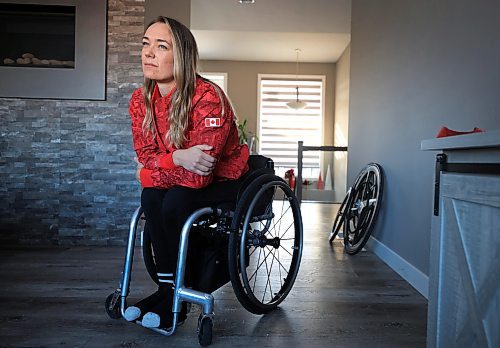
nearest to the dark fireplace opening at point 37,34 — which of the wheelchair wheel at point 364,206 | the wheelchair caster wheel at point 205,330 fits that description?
the wheelchair wheel at point 364,206

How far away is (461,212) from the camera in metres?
0.81

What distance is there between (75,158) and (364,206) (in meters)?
1.82

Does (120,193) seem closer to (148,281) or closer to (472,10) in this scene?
(148,281)

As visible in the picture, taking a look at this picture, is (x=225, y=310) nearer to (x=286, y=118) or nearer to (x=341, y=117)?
(x=341, y=117)

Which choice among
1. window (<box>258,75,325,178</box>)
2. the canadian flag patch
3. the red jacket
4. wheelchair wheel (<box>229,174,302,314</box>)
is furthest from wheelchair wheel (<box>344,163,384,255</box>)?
window (<box>258,75,325,178</box>)

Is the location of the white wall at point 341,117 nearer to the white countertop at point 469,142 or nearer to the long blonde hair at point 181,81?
the long blonde hair at point 181,81

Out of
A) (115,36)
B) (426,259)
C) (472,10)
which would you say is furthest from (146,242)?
(115,36)

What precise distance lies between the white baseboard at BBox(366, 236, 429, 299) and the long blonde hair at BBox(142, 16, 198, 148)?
124 cm

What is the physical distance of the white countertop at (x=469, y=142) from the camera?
681 millimetres

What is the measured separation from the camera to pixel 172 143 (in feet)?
4.66

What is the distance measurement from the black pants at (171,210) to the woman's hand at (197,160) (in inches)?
2.8

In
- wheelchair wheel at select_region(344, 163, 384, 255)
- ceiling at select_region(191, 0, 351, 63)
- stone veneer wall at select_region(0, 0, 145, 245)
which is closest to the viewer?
wheelchair wheel at select_region(344, 163, 384, 255)

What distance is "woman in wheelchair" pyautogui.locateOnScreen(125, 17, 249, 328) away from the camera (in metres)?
1.35

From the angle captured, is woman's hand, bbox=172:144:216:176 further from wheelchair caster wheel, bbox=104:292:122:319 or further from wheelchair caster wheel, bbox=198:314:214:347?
wheelchair caster wheel, bbox=104:292:122:319
